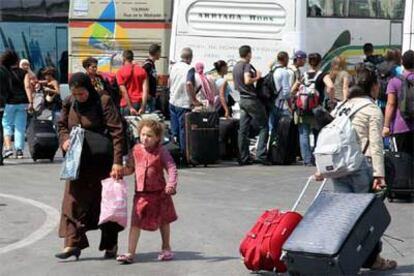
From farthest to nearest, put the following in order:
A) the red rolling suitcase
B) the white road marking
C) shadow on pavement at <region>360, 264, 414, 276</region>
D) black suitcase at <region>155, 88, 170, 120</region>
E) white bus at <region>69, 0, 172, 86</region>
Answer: white bus at <region>69, 0, 172, 86</region> → black suitcase at <region>155, 88, 170, 120</region> → the white road marking → shadow on pavement at <region>360, 264, 414, 276</region> → the red rolling suitcase

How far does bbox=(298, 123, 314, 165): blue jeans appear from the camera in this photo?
15.5 metres

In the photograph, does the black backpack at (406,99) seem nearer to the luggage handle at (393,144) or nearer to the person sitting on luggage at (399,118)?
the person sitting on luggage at (399,118)

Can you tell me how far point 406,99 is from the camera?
11383 millimetres

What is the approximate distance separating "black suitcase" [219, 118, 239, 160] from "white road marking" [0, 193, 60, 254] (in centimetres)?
463

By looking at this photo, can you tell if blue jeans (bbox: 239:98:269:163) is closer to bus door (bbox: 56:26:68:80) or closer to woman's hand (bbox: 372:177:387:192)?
woman's hand (bbox: 372:177:387:192)

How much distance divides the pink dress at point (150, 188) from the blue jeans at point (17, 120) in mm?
8315

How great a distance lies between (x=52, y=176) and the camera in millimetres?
14398

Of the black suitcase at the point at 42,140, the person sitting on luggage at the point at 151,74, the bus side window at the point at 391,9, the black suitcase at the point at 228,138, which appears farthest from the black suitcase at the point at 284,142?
the bus side window at the point at 391,9

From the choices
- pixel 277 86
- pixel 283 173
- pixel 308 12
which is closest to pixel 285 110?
pixel 277 86

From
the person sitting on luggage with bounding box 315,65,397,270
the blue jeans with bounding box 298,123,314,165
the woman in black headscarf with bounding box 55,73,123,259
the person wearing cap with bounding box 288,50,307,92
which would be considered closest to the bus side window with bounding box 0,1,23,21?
the person wearing cap with bounding box 288,50,307,92

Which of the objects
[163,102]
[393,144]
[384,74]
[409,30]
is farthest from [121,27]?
[393,144]

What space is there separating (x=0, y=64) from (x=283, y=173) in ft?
16.1

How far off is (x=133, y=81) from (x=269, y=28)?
12.9 feet

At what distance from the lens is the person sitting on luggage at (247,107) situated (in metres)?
15.7
